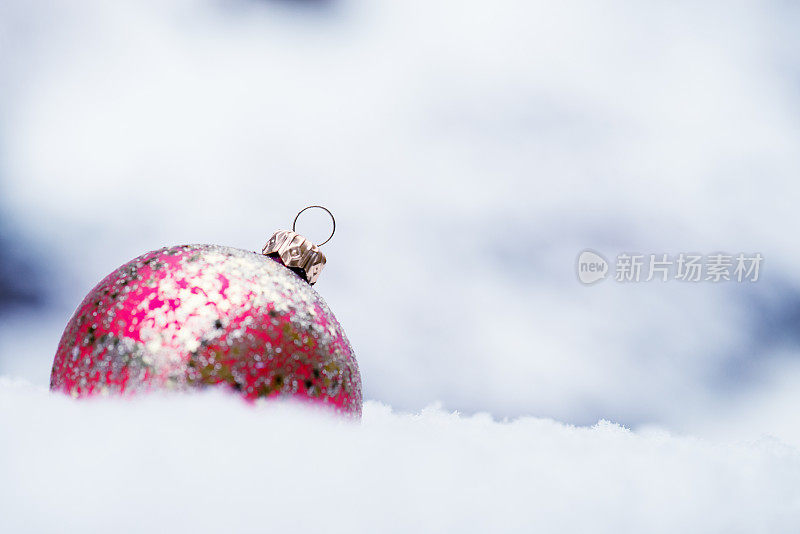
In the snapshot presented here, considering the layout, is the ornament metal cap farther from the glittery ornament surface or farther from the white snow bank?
the white snow bank

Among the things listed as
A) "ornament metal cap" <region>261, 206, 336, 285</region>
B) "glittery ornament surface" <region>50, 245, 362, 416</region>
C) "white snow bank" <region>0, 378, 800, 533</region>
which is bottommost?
"white snow bank" <region>0, 378, 800, 533</region>

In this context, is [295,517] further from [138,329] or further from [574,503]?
[138,329]

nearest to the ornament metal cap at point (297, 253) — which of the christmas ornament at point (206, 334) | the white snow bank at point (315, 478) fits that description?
the christmas ornament at point (206, 334)

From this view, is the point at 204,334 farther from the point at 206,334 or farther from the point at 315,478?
the point at 315,478

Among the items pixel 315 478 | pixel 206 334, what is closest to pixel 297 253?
pixel 206 334

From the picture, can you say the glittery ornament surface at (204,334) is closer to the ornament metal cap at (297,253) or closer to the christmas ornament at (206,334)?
the christmas ornament at (206,334)

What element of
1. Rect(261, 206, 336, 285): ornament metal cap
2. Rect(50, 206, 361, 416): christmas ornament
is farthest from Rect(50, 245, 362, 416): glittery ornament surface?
Rect(261, 206, 336, 285): ornament metal cap
